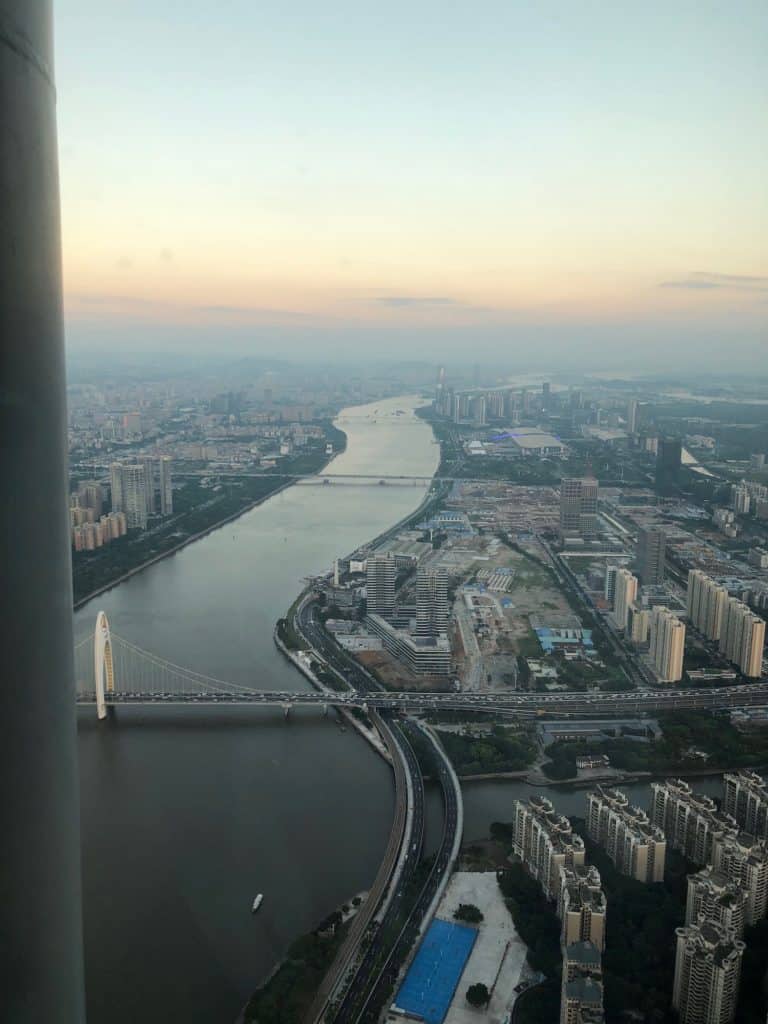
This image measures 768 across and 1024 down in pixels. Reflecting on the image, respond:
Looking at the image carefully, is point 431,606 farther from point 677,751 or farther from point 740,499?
point 740,499

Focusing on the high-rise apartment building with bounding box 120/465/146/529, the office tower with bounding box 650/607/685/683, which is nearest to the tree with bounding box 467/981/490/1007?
the office tower with bounding box 650/607/685/683

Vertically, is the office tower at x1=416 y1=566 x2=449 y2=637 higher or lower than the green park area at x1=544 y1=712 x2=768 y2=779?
higher

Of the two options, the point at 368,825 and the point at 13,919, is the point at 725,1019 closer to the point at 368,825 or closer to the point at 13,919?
the point at 368,825

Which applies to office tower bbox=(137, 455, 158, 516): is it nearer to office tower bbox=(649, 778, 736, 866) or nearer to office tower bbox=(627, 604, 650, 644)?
office tower bbox=(627, 604, 650, 644)

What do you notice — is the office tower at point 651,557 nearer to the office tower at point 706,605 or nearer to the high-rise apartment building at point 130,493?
the office tower at point 706,605

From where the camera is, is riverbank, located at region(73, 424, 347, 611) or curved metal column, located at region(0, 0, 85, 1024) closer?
curved metal column, located at region(0, 0, 85, 1024)

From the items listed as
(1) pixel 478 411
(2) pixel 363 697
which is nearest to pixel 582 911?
(2) pixel 363 697
